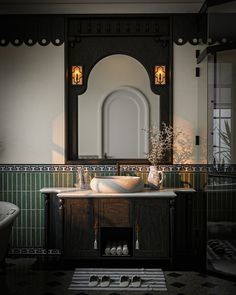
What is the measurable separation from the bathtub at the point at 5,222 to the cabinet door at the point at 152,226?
114 cm

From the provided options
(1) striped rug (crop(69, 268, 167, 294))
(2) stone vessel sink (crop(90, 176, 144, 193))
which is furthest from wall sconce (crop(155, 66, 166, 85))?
(1) striped rug (crop(69, 268, 167, 294))

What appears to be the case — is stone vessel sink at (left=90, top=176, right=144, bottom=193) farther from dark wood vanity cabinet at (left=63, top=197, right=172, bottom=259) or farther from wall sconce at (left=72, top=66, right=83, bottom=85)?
wall sconce at (left=72, top=66, right=83, bottom=85)

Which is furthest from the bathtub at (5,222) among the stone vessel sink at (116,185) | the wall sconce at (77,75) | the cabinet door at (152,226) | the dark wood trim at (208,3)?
the dark wood trim at (208,3)

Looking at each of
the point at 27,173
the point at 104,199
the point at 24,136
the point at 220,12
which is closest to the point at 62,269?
the point at 104,199

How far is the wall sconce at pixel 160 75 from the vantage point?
516cm

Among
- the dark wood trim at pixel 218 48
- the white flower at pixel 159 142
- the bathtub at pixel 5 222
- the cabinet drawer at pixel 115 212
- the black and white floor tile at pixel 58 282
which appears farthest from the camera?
the white flower at pixel 159 142

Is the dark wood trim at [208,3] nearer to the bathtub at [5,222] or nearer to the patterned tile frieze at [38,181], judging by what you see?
the patterned tile frieze at [38,181]

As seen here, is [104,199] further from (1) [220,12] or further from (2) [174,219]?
(1) [220,12]

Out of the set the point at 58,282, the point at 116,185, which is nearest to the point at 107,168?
the point at 116,185

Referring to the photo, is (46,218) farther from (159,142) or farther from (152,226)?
(159,142)

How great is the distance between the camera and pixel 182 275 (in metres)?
4.43

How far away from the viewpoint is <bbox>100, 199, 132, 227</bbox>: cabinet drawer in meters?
4.66

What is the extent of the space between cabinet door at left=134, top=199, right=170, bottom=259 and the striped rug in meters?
0.18

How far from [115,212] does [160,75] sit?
151 cm
